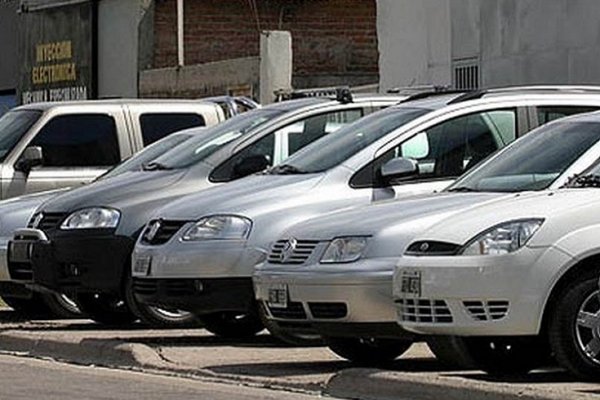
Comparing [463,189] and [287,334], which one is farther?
[287,334]

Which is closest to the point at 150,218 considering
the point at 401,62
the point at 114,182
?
the point at 114,182

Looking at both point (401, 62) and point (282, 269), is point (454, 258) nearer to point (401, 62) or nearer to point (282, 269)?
point (282, 269)

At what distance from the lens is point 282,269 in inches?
500

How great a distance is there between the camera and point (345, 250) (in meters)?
12.3

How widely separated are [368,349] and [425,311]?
174 cm

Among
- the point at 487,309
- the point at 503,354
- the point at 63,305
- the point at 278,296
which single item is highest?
the point at 487,309

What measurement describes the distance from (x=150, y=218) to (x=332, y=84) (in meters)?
19.1

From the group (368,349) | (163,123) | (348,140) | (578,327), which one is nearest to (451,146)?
(348,140)

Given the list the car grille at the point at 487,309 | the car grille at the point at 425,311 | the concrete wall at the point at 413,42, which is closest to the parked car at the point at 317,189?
the car grille at the point at 425,311

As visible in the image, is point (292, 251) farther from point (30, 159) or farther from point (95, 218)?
point (30, 159)

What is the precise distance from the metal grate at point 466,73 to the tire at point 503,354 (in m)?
15.7

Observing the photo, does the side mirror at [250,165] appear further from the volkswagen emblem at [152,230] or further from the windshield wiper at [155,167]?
the volkswagen emblem at [152,230]

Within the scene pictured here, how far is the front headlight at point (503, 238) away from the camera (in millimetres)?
11141

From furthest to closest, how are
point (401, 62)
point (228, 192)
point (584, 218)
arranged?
point (401, 62) < point (228, 192) < point (584, 218)
